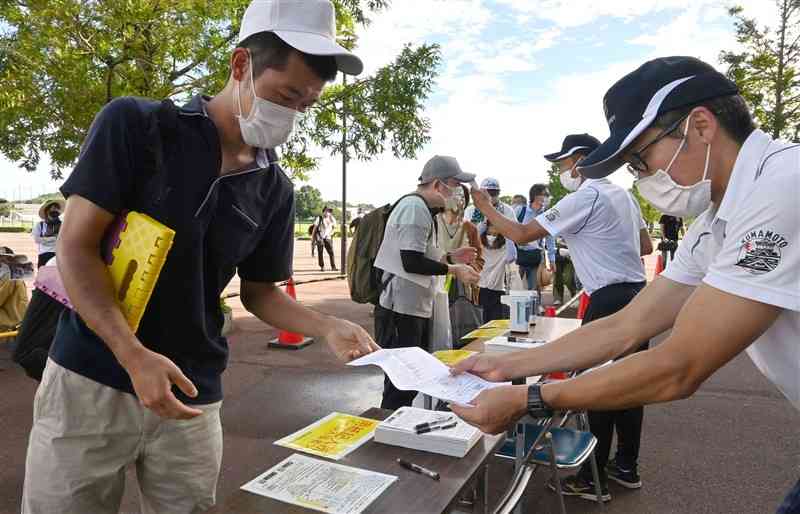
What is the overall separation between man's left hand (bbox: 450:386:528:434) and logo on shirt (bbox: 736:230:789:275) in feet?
2.31

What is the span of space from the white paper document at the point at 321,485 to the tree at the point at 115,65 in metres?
5.35

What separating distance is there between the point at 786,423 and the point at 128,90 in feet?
23.6

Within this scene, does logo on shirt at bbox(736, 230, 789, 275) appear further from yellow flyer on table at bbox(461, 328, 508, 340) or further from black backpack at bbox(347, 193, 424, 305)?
black backpack at bbox(347, 193, 424, 305)

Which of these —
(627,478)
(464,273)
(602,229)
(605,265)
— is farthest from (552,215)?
(627,478)

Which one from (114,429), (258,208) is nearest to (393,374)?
(258,208)

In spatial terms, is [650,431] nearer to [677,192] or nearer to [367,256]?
[367,256]

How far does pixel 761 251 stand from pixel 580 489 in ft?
9.06

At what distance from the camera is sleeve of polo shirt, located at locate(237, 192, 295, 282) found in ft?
6.13

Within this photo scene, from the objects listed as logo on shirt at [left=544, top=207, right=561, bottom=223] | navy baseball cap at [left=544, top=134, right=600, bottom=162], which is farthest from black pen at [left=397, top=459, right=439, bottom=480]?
navy baseball cap at [left=544, top=134, right=600, bottom=162]

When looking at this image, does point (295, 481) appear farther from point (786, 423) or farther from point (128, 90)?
point (128, 90)

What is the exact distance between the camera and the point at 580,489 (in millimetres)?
3484

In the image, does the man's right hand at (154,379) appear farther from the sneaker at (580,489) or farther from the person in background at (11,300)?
the person in background at (11,300)

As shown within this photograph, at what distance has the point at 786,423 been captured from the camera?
15.5 ft

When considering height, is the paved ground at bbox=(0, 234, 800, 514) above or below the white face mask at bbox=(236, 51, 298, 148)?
below
